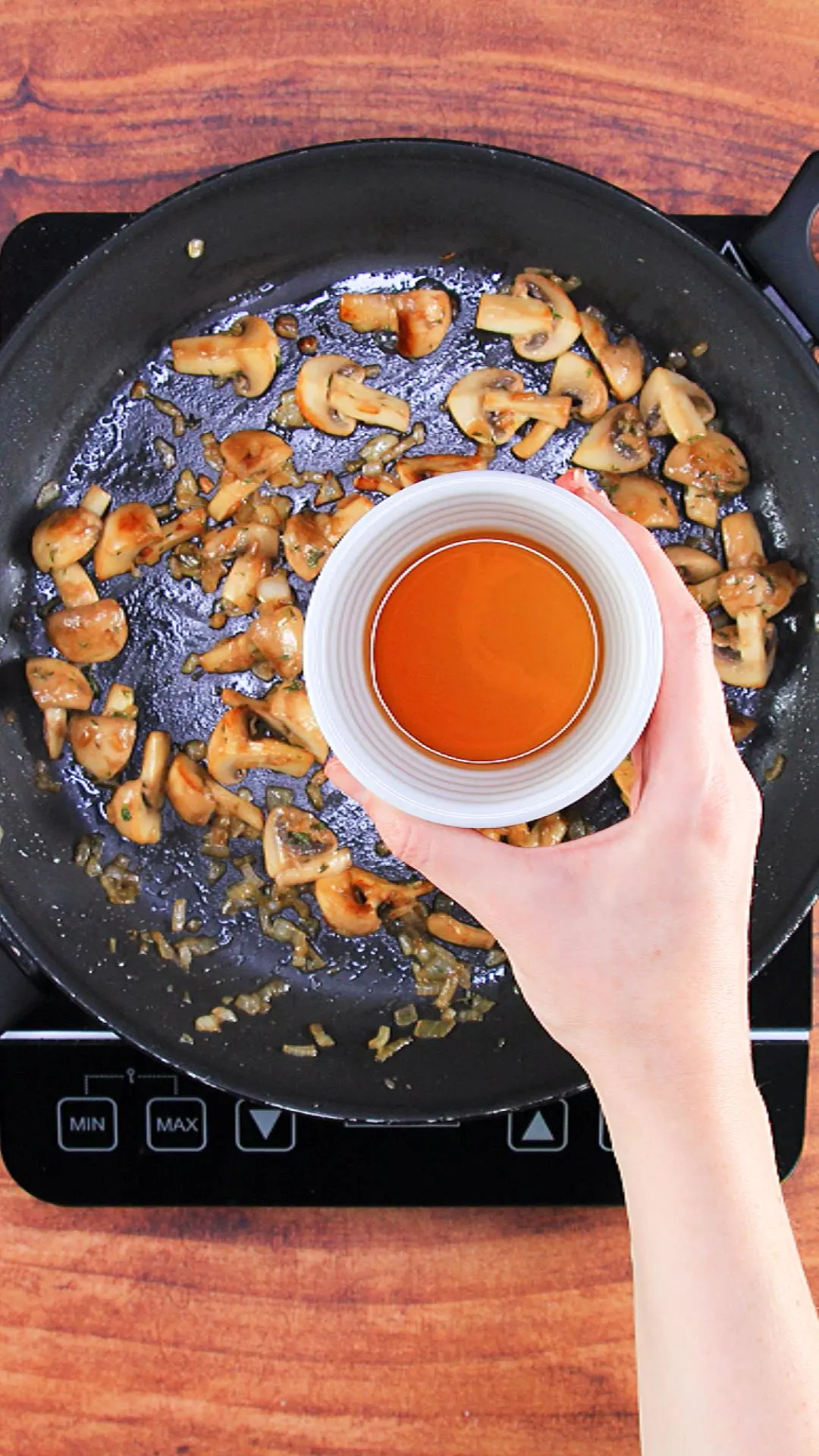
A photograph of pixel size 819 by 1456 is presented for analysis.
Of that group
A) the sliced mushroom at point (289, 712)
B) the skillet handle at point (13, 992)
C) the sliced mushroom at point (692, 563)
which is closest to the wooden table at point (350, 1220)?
the skillet handle at point (13, 992)

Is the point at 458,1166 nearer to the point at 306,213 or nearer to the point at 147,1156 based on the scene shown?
the point at 147,1156

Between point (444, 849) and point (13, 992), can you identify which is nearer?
point (444, 849)

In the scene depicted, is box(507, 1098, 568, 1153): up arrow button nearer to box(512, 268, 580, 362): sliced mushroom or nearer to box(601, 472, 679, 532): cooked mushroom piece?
box(601, 472, 679, 532): cooked mushroom piece

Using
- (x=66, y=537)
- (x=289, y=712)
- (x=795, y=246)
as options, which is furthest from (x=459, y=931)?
(x=795, y=246)

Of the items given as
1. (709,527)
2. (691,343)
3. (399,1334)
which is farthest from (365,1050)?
(691,343)

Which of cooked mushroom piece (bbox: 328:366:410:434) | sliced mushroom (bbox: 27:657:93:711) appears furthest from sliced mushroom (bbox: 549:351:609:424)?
sliced mushroom (bbox: 27:657:93:711)

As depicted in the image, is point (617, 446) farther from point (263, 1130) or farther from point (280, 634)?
point (263, 1130)

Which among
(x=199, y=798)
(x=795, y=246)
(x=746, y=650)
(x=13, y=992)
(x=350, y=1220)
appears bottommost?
(x=350, y=1220)
